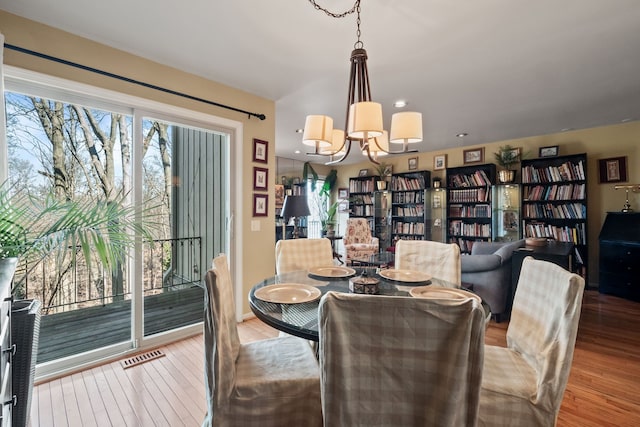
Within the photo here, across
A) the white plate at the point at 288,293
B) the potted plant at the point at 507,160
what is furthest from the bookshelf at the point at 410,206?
the white plate at the point at 288,293

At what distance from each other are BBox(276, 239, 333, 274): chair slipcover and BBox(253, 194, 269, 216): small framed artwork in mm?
961

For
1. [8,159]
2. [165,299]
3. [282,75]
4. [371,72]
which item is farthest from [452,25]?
[165,299]

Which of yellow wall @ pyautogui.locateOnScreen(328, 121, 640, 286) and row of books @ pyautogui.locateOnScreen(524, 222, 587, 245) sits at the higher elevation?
yellow wall @ pyautogui.locateOnScreen(328, 121, 640, 286)

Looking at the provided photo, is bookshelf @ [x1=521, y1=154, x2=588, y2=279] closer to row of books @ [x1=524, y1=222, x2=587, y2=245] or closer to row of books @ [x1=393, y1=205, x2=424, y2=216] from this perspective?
row of books @ [x1=524, y1=222, x2=587, y2=245]

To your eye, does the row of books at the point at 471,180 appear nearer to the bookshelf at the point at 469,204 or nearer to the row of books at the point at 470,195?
the bookshelf at the point at 469,204

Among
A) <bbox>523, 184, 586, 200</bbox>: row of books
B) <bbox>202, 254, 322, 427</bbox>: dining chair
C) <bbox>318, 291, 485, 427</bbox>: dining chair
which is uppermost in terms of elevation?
<bbox>523, 184, 586, 200</bbox>: row of books

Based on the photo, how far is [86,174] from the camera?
7.98 ft

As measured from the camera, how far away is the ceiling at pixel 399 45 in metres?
1.87

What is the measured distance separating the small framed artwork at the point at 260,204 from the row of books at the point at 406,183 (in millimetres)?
3896

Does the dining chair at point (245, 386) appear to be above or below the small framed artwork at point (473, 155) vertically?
below

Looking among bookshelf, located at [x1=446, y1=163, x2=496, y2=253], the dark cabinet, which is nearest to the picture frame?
bookshelf, located at [x1=446, y1=163, x2=496, y2=253]

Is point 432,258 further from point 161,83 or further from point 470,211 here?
point 470,211

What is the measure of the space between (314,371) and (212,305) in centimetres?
55

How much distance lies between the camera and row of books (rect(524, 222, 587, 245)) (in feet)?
14.6
